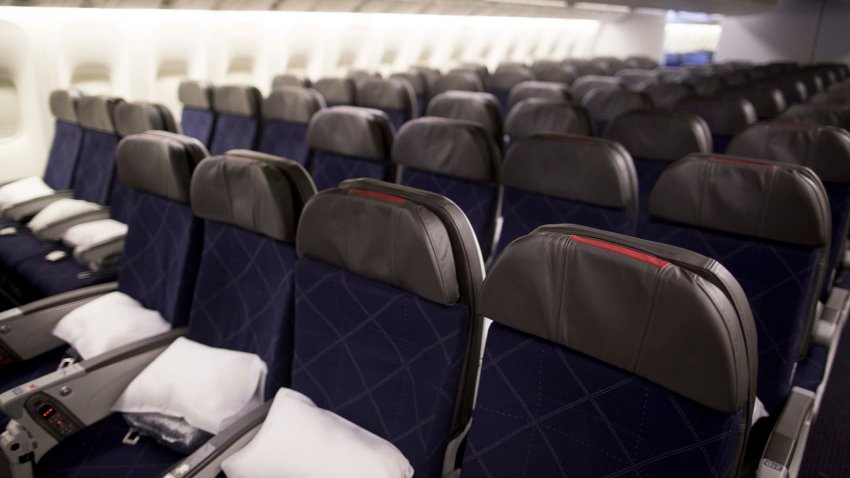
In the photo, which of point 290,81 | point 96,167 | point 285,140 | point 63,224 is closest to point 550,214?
point 285,140

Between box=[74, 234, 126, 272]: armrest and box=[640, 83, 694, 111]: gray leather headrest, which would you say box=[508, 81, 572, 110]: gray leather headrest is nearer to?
box=[640, 83, 694, 111]: gray leather headrest

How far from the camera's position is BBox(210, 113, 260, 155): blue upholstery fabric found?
4.52 m

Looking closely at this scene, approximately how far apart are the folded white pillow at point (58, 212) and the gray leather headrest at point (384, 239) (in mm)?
2612

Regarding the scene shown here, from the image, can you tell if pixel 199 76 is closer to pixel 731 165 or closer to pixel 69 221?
pixel 69 221

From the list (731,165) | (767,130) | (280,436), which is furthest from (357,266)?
(767,130)

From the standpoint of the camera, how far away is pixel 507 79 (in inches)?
292

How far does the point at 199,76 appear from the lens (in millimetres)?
6117

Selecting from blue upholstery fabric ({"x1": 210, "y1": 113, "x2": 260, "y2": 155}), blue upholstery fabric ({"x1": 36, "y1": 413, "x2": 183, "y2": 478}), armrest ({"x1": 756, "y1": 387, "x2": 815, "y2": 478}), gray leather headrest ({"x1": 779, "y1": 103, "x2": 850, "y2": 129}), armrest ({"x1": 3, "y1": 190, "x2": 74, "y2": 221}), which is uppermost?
gray leather headrest ({"x1": 779, "y1": 103, "x2": 850, "y2": 129})

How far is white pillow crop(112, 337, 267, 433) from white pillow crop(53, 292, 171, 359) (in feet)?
0.98

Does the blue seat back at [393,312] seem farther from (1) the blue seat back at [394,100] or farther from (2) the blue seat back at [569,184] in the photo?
(1) the blue seat back at [394,100]

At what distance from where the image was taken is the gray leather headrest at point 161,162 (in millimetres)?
2293

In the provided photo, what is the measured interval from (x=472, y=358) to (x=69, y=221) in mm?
3143

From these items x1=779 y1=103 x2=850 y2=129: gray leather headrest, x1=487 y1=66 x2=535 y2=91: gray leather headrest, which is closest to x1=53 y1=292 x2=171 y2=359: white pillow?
x1=779 y1=103 x2=850 y2=129: gray leather headrest

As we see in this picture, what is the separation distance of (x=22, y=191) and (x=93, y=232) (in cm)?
134
